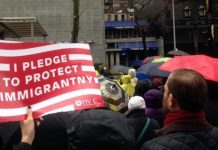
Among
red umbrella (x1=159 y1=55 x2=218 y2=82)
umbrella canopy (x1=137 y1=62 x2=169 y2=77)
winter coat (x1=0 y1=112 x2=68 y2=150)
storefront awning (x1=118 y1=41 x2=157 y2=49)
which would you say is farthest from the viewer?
storefront awning (x1=118 y1=41 x2=157 y2=49)

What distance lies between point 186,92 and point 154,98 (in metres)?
3.67

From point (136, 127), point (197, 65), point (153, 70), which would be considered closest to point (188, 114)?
point (136, 127)

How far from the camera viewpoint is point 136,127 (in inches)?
237

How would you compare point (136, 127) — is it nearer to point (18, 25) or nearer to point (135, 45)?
point (18, 25)

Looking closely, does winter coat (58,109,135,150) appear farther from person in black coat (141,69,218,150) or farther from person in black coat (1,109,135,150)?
person in black coat (141,69,218,150)

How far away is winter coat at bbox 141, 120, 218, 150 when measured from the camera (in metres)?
3.31

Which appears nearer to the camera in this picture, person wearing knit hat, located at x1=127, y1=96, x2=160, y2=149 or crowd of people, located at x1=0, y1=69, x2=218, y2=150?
crowd of people, located at x1=0, y1=69, x2=218, y2=150

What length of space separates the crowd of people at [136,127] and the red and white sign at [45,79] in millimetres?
149

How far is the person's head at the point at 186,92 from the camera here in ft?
11.2

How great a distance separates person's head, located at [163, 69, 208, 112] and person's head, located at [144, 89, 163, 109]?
3.46 meters

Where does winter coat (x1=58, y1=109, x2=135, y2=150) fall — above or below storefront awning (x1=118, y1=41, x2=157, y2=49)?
below

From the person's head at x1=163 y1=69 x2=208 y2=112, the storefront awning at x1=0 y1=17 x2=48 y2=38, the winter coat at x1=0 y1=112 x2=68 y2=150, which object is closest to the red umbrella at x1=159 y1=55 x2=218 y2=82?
the storefront awning at x1=0 y1=17 x2=48 y2=38

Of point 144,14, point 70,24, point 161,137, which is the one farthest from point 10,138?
point 144,14

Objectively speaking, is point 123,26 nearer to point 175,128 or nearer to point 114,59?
point 114,59
